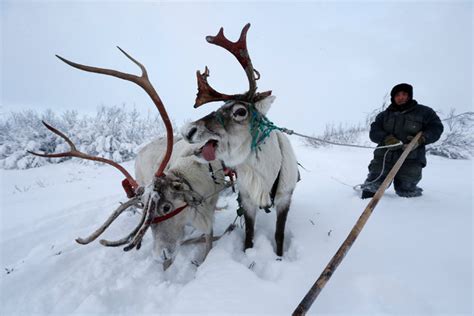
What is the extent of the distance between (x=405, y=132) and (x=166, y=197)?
143 inches

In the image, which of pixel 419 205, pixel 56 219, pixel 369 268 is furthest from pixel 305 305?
pixel 56 219

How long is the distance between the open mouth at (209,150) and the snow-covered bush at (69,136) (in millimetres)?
9761

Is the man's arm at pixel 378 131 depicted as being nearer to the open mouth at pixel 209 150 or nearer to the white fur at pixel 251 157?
the white fur at pixel 251 157

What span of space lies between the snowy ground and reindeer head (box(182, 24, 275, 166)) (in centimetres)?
A: 108

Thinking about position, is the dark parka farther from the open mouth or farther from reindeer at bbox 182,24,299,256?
the open mouth

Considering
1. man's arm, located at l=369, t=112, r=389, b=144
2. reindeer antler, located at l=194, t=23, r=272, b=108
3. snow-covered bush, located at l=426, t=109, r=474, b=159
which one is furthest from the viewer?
snow-covered bush, located at l=426, t=109, r=474, b=159

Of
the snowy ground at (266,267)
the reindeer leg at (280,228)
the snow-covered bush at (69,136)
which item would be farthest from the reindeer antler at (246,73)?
the snow-covered bush at (69,136)

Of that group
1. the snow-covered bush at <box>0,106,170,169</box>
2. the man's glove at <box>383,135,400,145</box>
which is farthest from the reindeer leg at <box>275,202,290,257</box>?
the snow-covered bush at <box>0,106,170,169</box>

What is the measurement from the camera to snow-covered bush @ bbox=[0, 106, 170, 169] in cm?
939

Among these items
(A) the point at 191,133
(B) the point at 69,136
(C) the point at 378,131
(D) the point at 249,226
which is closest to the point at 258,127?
(A) the point at 191,133

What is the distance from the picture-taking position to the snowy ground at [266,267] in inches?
57.8

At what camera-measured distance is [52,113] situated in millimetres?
13031

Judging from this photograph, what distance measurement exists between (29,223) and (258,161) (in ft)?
11.6

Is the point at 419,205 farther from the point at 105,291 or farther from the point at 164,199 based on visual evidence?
the point at 105,291
